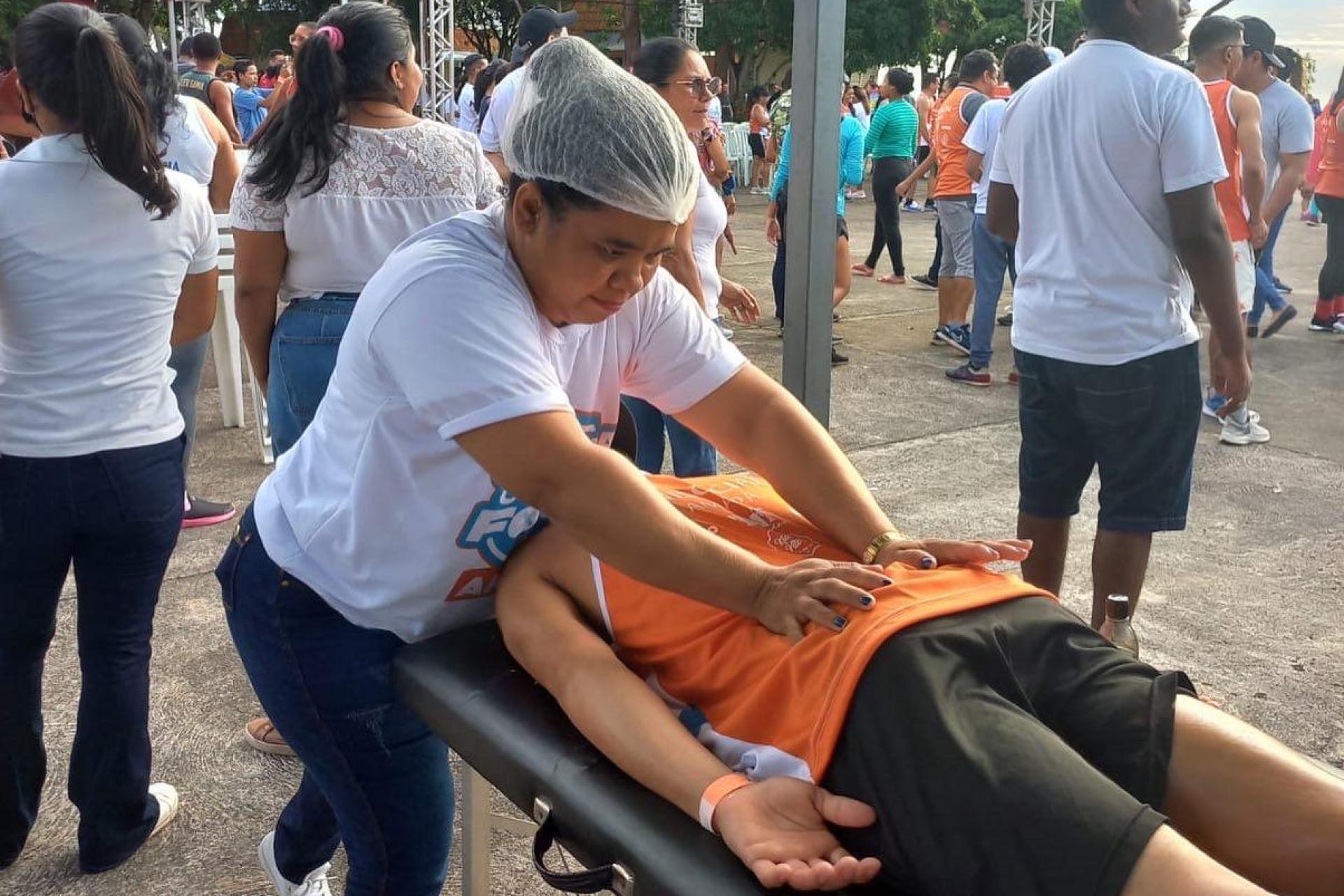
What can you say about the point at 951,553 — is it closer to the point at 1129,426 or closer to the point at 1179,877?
the point at 1179,877

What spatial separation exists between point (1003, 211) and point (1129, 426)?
80cm

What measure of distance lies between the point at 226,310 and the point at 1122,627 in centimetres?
428

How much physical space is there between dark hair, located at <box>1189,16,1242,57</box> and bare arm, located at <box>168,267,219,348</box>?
4222 millimetres

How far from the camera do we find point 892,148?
947 cm

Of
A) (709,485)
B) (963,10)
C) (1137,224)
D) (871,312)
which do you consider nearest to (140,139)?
(709,485)

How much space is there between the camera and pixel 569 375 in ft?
5.65

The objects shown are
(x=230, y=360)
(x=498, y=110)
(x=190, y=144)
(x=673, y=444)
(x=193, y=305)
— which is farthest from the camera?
(x=230, y=360)

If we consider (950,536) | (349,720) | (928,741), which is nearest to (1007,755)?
(928,741)

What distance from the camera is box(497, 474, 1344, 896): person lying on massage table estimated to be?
127 centimetres

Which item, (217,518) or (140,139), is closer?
(140,139)

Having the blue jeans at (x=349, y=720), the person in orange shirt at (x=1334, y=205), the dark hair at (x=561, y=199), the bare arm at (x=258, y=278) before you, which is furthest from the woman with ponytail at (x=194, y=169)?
the person in orange shirt at (x=1334, y=205)

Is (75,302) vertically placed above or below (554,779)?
above

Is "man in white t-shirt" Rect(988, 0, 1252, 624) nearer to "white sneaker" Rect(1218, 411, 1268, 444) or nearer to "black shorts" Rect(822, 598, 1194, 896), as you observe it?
"black shorts" Rect(822, 598, 1194, 896)

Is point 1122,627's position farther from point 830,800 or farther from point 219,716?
point 219,716
